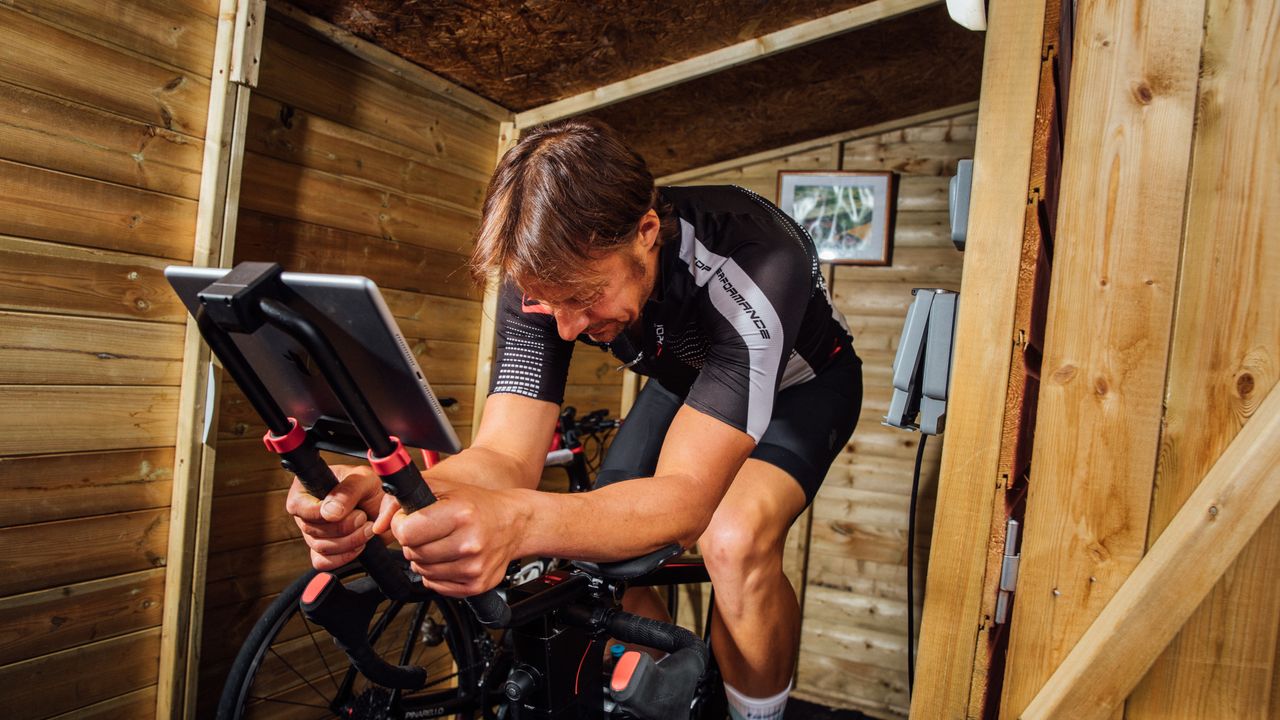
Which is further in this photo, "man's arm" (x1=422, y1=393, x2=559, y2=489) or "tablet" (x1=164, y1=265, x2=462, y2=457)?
"man's arm" (x1=422, y1=393, x2=559, y2=489)

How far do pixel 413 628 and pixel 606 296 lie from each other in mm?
1509

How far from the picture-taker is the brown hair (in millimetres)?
1054

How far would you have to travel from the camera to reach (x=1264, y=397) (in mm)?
973

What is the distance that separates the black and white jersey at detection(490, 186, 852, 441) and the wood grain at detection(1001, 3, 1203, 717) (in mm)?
398

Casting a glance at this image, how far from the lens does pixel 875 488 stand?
10.3 ft

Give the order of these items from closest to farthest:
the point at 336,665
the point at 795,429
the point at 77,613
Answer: the point at 795,429 < the point at 77,613 < the point at 336,665

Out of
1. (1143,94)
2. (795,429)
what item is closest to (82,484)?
(795,429)

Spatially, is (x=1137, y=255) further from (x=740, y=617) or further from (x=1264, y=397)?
(x=740, y=617)

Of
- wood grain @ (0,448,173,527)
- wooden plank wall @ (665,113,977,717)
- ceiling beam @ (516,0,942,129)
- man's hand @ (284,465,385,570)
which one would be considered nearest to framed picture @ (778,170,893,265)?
wooden plank wall @ (665,113,977,717)

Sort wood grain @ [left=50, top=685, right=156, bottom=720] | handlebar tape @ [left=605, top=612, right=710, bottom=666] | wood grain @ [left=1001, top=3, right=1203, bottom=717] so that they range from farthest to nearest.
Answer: wood grain @ [left=50, top=685, right=156, bottom=720] → handlebar tape @ [left=605, top=612, right=710, bottom=666] → wood grain @ [left=1001, top=3, right=1203, bottom=717]

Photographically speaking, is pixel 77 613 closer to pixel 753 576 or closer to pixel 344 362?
pixel 344 362

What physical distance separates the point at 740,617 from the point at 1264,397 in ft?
3.07

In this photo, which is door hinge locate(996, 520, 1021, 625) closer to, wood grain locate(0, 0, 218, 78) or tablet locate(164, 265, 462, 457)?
tablet locate(164, 265, 462, 457)

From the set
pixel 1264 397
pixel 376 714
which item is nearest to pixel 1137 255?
pixel 1264 397
